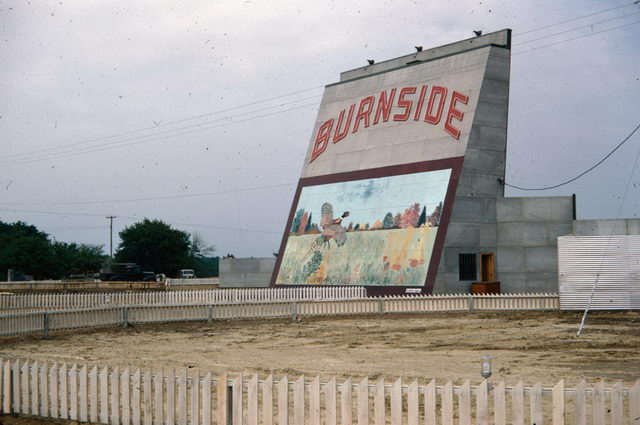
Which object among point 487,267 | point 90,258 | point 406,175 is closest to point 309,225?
point 406,175

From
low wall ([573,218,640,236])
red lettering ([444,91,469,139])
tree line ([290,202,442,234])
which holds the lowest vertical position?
low wall ([573,218,640,236])

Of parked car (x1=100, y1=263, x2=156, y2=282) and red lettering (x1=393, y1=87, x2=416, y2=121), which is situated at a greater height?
red lettering (x1=393, y1=87, x2=416, y2=121)

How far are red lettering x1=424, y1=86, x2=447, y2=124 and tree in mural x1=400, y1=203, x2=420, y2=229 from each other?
5.33 meters

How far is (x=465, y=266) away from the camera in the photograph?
4138 centimetres

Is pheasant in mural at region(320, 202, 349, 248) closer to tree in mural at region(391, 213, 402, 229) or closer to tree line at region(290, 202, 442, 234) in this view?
tree line at region(290, 202, 442, 234)

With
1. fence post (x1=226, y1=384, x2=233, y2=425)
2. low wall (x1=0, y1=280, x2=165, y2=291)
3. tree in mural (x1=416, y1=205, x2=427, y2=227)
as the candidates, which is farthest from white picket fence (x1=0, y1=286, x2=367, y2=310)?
low wall (x1=0, y1=280, x2=165, y2=291)

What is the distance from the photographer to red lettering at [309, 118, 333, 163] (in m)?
52.1

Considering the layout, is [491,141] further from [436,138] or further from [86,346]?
[86,346]

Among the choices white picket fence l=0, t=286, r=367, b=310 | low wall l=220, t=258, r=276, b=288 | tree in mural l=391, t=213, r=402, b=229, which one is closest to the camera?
white picket fence l=0, t=286, r=367, b=310

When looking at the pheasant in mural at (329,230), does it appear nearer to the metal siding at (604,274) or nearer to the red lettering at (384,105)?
the red lettering at (384,105)

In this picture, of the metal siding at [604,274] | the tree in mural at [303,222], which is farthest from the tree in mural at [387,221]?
the metal siding at [604,274]

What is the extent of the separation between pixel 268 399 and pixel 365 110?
134 feet

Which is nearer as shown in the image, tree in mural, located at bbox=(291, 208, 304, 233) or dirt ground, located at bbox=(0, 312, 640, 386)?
dirt ground, located at bbox=(0, 312, 640, 386)

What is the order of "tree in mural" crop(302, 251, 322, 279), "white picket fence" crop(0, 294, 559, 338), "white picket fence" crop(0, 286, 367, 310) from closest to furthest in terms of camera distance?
1. "white picket fence" crop(0, 294, 559, 338)
2. "white picket fence" crop(0, 286, 367, 310)
3. "tree in mural" crop(302, 251, 322, 279)
